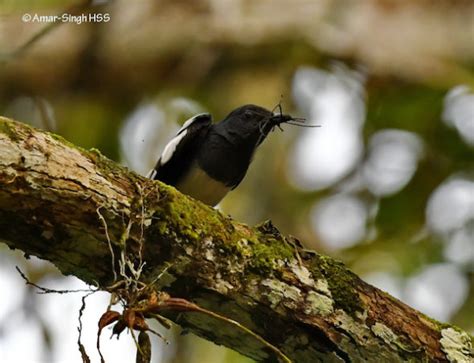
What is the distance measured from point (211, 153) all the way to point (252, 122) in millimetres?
277

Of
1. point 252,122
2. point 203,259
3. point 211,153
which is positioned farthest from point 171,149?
point 203,259

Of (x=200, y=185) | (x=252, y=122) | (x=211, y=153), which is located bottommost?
(x=200, y=185)

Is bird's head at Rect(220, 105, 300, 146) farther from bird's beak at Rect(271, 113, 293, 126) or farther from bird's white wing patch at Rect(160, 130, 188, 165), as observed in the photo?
bird's white wing patch at Rect(160, 130, 188, 165)

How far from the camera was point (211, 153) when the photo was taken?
4121 mm

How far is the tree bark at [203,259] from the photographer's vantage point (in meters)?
2.32

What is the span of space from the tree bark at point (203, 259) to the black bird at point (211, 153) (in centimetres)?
131

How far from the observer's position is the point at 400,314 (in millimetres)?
2838

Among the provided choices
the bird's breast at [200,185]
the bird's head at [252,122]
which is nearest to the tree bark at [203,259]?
the bird's breast at [200,185]

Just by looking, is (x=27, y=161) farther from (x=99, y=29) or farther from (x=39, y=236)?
(x=99, y=29)

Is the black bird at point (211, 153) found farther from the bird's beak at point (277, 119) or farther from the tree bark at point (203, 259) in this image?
the tree bark at point (203, 259)

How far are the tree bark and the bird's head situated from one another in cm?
143

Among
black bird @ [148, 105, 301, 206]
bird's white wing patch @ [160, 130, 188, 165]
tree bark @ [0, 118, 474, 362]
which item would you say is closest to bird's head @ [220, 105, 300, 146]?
black bird @ [148, 105, 301, 206]

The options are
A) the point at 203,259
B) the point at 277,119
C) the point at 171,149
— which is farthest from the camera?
the point at 277,119

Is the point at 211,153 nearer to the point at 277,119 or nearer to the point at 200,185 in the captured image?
the point at 200,185
